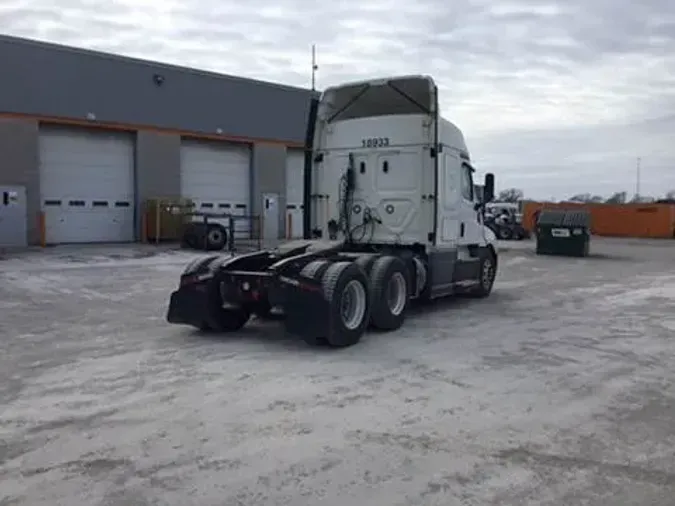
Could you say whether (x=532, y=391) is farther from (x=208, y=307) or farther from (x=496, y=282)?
(x=496, y=282)

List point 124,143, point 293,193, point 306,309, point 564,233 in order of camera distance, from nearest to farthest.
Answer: point 306,309 < point 564,233 < point 124,143 < point 293,193

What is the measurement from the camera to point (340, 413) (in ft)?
18.4

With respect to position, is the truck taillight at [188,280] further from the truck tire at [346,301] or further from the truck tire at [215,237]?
the truck tire at [215,237]

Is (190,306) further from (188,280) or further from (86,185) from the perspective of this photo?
(86,185)

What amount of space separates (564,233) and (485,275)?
13072 millimetres

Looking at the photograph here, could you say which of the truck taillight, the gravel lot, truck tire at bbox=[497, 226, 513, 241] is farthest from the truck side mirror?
truck tire at bbox=[497, 226, 513, 241]

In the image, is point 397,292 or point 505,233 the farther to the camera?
point 505,233

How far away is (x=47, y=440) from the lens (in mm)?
4906

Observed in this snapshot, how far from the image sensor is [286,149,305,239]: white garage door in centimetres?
3219

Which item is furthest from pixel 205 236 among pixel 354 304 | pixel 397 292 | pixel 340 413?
pixel 340 413

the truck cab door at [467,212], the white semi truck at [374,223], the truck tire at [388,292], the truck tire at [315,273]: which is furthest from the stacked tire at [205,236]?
the truck tire at [315,273]

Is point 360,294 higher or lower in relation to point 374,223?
lower

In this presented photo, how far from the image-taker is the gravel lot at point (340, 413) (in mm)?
4180

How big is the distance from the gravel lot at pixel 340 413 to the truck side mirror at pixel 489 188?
2.81 metres
